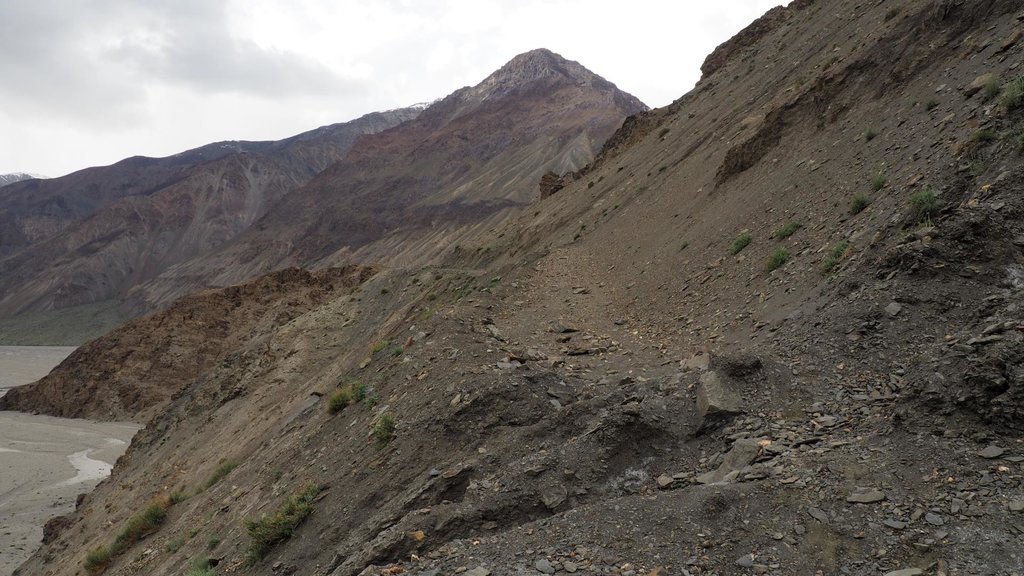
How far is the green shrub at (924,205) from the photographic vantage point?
25.0 feet

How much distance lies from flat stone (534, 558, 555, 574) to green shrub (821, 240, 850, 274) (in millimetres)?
6474

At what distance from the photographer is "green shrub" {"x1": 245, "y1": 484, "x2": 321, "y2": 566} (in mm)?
7996

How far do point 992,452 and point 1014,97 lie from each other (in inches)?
245

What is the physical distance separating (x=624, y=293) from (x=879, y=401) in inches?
355

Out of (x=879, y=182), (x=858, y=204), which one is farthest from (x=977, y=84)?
(x=858, y=204)

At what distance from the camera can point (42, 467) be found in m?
34.8

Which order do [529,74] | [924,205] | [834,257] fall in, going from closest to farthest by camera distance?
1. [924,205]
2. [834,257]
3. [529,74]

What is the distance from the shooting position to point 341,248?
112 m

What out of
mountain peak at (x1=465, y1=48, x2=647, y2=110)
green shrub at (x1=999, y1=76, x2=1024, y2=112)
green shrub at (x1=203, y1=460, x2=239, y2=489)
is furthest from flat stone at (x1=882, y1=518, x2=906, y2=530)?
mountain peak at (x1=465, y1=48, x2=647, y2=110)

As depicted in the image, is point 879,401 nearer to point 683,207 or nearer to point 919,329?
point 919,329

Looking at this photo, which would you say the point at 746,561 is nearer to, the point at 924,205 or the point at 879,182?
the point at 924,205

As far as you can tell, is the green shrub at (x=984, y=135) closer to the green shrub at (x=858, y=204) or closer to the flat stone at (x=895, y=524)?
the green shrub at (x=858, y=204)

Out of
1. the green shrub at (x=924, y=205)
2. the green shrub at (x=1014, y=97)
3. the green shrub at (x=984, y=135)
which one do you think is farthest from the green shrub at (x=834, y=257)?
the green shrub at (x=1014, y=97)

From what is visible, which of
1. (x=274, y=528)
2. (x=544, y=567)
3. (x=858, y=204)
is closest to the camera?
(x=544, y=567)
